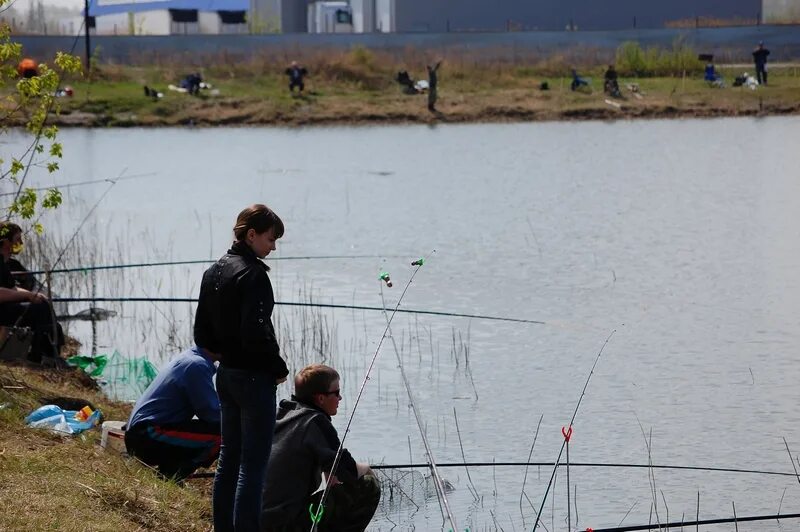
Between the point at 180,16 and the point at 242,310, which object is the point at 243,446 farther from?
the point at 180,16

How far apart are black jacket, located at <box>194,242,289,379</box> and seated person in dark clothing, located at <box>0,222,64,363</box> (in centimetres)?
361

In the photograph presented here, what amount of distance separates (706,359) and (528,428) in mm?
2198

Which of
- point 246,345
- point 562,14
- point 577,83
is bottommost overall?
point 577,83

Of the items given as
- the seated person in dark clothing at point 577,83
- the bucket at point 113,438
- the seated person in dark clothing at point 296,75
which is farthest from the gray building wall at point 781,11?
the bucket at point 113,438

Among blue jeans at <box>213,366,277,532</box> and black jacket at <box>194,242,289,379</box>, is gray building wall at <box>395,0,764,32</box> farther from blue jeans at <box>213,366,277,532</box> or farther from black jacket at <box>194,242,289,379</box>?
black jacket at <box>194,242,289,379</box>

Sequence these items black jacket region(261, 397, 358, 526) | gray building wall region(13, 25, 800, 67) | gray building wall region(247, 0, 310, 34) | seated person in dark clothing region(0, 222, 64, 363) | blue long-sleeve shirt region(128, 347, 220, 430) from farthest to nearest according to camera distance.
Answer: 1. gray building wall region(247, 0, 310, 34)
2. gray building wall region(13, 25, 800, 67)
3. seated person in dark clothing region(0, 222, 64, 363)
4. blue long-sleeve shirt region(128, 347, 220, 430)
5. black jacket region(261, 397, 358, 526)

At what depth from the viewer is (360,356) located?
10477mm

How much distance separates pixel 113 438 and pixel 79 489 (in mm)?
978

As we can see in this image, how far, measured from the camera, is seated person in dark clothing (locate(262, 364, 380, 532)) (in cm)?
546

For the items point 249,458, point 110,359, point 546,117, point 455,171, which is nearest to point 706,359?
point 110,359

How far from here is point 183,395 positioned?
20.7 ft

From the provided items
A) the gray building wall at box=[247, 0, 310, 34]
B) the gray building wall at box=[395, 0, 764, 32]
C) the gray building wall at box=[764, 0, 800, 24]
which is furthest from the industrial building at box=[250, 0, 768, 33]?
the gray building wall at box=[247, 0, 310, 34]

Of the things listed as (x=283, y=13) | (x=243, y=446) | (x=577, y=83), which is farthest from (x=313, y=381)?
(x=283, y=13)

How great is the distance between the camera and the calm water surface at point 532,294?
26.0 feet
